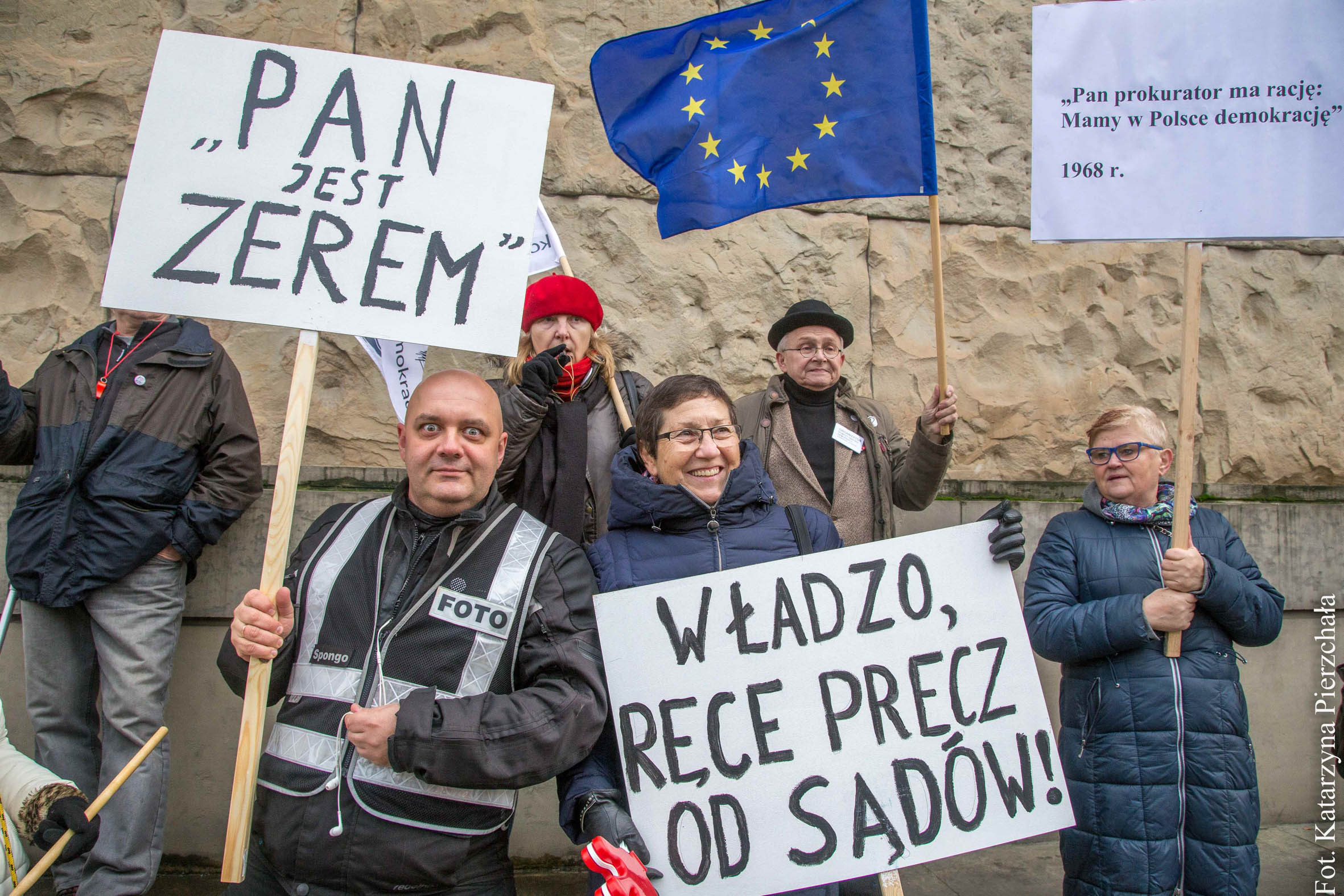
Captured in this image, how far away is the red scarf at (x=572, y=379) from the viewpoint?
287 centimetres

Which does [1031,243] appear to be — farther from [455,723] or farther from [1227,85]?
[455,723]

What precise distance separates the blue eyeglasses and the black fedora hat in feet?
3.05

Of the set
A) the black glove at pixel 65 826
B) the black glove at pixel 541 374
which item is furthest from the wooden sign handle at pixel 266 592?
the black glove at pixel 541 374

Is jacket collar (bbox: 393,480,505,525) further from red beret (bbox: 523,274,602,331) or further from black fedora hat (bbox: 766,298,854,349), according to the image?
black fedora hat (bbox: 766,298,854,349)

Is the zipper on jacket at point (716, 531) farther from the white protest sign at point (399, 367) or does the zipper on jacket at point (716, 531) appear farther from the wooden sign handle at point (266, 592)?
the white protest sign at point (399, 367)

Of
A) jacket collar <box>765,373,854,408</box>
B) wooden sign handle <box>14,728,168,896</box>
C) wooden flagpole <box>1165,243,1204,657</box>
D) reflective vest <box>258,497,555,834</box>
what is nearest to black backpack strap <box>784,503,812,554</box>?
reflective vest <box>258,497,555,834</box>

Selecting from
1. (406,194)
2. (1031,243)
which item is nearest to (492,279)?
(406,194)

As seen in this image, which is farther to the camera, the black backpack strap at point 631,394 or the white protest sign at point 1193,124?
the black backpack strap at point 631,394

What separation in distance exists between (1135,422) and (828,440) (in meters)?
0.97

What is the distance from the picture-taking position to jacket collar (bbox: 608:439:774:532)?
2037 mm

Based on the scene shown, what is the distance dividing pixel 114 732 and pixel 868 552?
2.52 m

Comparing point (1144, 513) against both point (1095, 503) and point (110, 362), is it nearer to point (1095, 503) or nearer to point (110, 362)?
point (1095, 503)

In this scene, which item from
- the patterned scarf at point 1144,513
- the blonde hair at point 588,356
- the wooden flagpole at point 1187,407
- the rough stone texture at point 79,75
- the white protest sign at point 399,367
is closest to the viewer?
the wooden flagpole at point 1187,407

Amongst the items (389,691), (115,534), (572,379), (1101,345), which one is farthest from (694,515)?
(1101,345)
